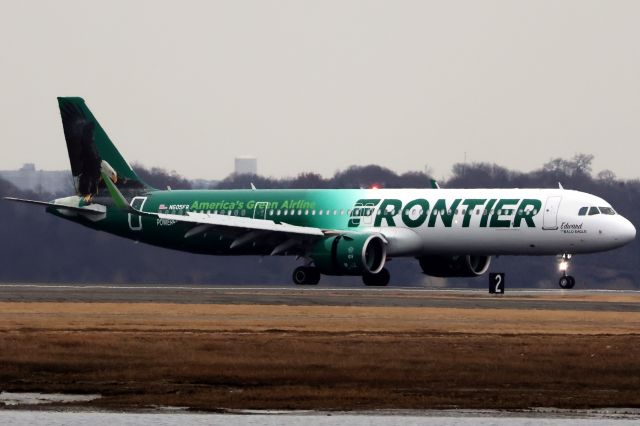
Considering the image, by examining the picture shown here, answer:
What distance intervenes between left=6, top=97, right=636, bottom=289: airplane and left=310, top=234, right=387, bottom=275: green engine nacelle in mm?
43

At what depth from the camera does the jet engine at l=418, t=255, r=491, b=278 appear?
72.7m

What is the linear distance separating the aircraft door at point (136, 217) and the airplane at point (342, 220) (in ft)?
0.16

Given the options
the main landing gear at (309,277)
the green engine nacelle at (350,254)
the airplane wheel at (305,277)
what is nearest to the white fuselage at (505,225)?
the green engine nacelle at (350,254)

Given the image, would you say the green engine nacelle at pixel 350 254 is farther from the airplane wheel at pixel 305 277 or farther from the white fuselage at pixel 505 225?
the airplane wheel at pixel 305 277

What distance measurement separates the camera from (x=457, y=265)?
72.8 meters

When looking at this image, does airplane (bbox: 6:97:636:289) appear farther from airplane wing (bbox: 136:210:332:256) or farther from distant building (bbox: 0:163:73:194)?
distant building (bbox: 0:163:73:194)

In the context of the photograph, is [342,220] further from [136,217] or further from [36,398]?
[36,398]

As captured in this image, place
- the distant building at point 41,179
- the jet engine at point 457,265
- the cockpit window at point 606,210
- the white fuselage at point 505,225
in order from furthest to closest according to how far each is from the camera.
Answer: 1. the distant building at point 41,179
2. the jet engine at point 457,265
3. the cockpit window at point 606,210
4. the white fuselage at point 505,225

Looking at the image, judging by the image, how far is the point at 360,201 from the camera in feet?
237

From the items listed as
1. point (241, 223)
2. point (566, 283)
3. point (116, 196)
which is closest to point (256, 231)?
point (241, 223)

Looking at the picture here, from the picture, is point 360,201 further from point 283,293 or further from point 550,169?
point 550,169

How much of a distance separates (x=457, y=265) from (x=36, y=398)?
4563cm

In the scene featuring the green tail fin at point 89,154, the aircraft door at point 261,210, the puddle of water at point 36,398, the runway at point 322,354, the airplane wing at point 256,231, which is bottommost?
the puddle of water at point 36,398

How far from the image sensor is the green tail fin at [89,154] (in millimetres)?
79188
